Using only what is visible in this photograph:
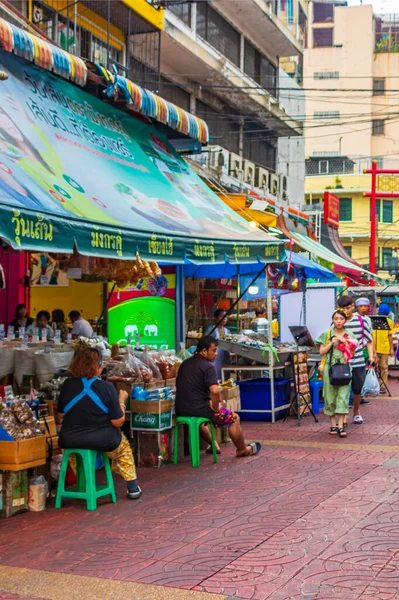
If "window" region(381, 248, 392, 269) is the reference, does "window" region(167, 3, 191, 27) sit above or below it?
above

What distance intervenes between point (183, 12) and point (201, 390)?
702 inches

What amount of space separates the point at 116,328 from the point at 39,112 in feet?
20.3

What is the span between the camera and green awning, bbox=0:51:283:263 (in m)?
7.27

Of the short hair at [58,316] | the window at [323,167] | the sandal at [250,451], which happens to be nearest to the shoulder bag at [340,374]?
the sandal at [250,451]

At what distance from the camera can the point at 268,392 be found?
1256 centimetres

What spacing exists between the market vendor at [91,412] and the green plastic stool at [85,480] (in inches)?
3.4

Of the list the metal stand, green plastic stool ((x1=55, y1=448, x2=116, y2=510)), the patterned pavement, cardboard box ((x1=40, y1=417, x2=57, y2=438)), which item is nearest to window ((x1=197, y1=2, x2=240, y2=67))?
the metal stand

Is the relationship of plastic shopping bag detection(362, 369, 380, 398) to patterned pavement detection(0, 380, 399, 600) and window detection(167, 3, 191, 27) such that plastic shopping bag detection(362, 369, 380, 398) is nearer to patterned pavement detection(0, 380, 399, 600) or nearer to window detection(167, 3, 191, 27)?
patterned pavement detection(0, 380, 399, 600)

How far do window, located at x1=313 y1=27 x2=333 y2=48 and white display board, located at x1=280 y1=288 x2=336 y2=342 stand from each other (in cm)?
4983

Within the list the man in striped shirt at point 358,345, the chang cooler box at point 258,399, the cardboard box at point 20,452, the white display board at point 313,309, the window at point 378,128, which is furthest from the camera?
the window at point 378,128

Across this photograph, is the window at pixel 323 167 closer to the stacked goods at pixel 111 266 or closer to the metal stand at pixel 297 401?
the metal stand at pixel 297 401

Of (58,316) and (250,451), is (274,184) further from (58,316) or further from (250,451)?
(250,451)

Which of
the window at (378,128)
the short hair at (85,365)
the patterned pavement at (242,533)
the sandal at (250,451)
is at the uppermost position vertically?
the window at (378,128)

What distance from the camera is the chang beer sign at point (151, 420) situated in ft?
29.5
